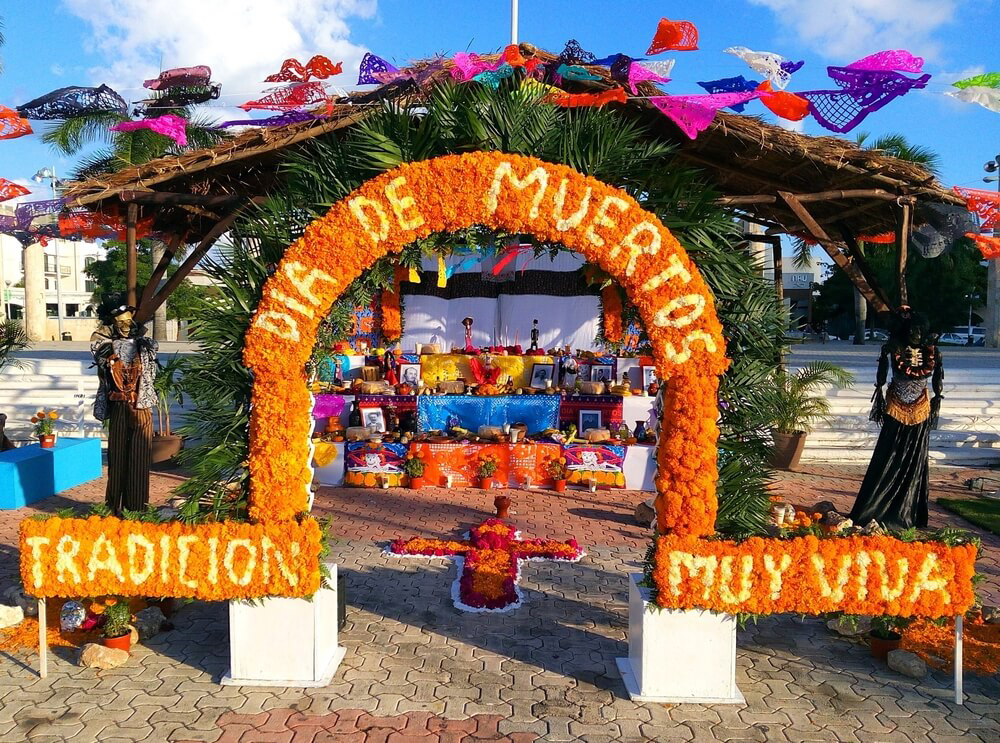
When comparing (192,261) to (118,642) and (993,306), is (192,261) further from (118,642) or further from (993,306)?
(993,306)

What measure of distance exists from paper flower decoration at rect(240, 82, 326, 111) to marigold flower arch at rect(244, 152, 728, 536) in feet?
4.40

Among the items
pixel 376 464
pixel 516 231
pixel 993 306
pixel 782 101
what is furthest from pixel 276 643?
pixel 993 306

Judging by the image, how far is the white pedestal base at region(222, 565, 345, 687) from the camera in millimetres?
4977

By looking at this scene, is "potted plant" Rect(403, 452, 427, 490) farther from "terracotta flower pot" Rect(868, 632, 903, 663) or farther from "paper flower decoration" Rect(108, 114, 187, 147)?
"terracotta flower pot" Rect(868, 632, 903, 663)

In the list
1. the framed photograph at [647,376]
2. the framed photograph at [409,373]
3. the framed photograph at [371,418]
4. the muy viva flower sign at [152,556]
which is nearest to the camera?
the muy viva flower sign at [152,556]

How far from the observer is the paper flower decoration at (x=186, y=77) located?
741 cm

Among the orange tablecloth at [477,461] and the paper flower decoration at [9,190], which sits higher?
the paper flower decoration at [9,190]

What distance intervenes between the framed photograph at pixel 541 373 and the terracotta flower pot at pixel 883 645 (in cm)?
787

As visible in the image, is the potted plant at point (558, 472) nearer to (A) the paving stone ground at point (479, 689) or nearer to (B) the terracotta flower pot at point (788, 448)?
(A) the paving stone ground at point (479, 689)

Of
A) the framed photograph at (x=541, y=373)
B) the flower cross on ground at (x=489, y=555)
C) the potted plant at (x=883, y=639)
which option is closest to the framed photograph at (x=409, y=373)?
the framed photograph at (x=541, y=373)

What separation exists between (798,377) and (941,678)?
7351mm

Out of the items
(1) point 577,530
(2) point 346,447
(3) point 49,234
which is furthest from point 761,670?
(3) point 49,234

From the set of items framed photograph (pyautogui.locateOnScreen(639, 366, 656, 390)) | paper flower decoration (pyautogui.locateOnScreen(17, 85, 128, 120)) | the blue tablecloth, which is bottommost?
the blue tablecloth

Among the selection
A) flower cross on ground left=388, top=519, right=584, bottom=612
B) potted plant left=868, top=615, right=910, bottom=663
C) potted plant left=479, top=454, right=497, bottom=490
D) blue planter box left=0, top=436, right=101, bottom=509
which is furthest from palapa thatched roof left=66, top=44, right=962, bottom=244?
potted plant left=479, top=454, right=497, bottom=490
